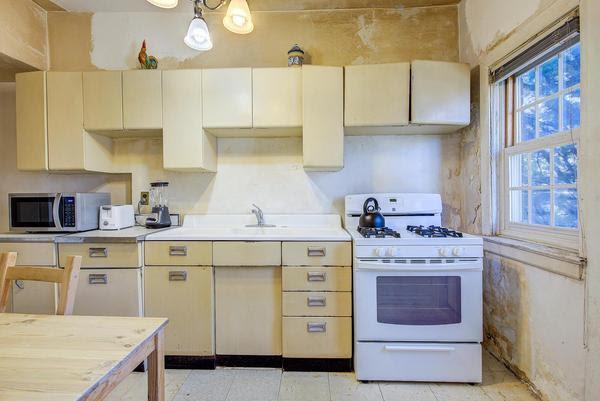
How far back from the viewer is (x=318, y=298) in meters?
1.94

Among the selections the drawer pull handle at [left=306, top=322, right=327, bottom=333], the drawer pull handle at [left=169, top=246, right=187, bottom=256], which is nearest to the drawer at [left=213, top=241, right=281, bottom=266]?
the drawer pull handle at [left=169, top=246, right=187, bottom=256]

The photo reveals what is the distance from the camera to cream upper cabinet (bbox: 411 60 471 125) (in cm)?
216

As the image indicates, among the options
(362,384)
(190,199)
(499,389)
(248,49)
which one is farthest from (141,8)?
(499,389)

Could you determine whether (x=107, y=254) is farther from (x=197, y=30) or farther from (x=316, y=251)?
(x=197, y=30)

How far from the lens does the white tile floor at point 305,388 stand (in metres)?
1.72

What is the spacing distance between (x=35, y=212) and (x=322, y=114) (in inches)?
84.7

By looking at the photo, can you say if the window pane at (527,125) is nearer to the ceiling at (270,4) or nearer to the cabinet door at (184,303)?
the ceiling at (270,4)

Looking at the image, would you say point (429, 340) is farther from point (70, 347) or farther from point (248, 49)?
point (248, 49)

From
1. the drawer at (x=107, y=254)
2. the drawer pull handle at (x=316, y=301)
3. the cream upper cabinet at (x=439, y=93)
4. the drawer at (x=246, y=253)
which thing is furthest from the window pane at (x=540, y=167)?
the drawer at (x=107, y=254)

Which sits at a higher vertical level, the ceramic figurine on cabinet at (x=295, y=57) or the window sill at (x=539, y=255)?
the ceramic figurine on cabinet at (x=295, y=57)

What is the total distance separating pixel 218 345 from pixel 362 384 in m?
0.95

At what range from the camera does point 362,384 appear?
1832mm

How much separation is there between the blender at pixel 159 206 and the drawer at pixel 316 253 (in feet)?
3.63

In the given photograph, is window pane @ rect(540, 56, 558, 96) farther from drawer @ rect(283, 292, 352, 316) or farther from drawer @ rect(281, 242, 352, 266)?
drawer @ rect(283, 292, 352, 316)
